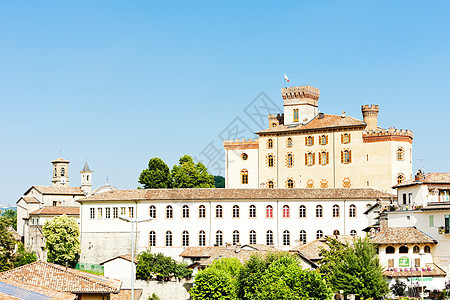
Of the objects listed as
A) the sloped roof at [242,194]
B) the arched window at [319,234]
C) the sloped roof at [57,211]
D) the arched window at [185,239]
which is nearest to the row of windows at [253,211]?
the sloped roof at [242,194]

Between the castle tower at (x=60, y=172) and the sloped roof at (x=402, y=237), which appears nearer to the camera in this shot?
the sloped roof at (x=402, y=237)

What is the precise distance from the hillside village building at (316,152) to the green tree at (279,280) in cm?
3180

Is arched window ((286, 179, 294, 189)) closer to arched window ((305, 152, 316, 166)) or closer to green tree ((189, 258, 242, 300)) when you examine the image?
arched window ((305, 152, 316, 166))

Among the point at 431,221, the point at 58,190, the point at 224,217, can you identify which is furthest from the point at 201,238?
the point at 58,190

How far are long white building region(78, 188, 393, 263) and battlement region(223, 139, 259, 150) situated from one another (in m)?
19.5

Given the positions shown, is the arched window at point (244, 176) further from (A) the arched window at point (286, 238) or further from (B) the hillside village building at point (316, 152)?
(A) the arched window at point (286, 238)

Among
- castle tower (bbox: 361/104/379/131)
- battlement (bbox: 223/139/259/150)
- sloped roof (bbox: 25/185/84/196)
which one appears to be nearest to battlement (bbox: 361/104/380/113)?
castle tower (bbox: 361/104/379/131)

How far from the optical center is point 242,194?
251 feet

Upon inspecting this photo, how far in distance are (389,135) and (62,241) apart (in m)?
44.7

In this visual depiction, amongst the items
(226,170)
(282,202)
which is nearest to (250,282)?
(282,202)

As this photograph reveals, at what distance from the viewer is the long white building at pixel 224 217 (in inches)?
2921

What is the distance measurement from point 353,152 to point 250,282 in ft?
127

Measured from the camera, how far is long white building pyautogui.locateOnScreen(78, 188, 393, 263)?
74.2 m

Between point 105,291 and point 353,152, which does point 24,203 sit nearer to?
point 353,152
